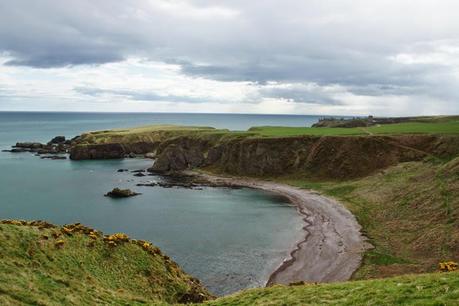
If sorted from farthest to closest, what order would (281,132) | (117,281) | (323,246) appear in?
(281,132) < (323,246) < (117,281)

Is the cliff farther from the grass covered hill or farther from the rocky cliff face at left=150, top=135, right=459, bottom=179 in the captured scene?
the grass covered hill

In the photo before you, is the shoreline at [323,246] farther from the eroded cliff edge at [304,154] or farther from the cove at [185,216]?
the eroded cliff edge at [304,154]

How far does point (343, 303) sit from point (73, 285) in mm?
14184

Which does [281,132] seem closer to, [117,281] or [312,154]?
[312,154]

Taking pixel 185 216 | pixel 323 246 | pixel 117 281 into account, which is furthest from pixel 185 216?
pixel 117 281

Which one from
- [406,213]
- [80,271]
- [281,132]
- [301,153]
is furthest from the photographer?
[281,132]

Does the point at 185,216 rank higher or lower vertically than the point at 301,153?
lower

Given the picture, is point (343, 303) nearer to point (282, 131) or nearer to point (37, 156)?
point (282, 131)

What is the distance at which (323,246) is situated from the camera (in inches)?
2201

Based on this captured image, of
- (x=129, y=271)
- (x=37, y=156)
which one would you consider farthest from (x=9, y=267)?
(x=37, y=156)

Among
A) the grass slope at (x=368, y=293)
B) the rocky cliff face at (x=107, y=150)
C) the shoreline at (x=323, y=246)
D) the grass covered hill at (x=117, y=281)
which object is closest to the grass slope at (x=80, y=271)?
the grass covered hill at (x=117, y=281)

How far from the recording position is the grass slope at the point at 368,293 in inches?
739

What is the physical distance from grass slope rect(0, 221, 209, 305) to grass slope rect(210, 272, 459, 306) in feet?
19.6

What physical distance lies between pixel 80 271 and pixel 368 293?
662 inches
